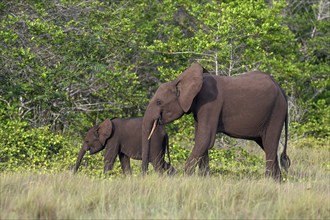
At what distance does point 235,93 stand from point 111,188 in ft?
12.1

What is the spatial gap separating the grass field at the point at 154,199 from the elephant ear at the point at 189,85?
71.4 inches

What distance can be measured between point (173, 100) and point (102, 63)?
485 cm

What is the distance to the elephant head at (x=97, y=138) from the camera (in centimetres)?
1495

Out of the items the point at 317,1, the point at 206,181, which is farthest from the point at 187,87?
the point at 317,1

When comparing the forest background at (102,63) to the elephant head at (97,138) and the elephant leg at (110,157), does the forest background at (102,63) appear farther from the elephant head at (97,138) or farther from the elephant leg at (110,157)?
the elephant leg at (110,157)

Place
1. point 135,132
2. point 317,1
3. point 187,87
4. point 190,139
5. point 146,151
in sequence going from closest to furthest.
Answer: point 187,87 → point 146,151 → point 135,132 → point 190,139 → point 317,1

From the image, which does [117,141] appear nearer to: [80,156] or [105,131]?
[105,131]

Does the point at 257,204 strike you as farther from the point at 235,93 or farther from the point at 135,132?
the point at 135,132

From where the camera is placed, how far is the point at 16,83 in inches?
635

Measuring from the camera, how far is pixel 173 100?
511 inches

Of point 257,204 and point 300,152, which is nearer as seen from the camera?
point 257,204

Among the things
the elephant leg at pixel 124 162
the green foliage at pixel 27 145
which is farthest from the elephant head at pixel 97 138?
the green foliage at pixel 27 145

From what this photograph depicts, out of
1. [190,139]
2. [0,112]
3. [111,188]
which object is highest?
[111,188]

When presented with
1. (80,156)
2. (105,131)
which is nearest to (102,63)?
(105,131)
